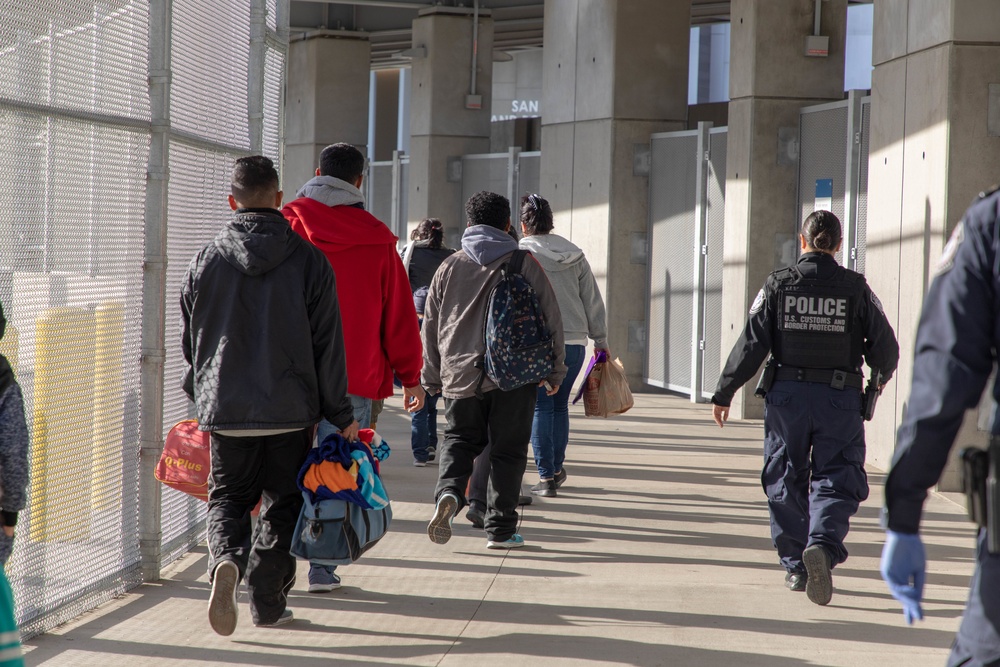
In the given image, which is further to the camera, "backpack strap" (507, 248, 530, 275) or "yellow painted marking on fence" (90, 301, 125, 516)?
"backpack strap" (507, 248, 530, 275)

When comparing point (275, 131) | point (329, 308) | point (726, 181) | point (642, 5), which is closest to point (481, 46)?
point (642, 5)

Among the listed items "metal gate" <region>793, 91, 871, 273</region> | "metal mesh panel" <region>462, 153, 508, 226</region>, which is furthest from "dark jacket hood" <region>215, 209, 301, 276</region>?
"metal mesh panel" <region>462, 153, 508, 226</region>

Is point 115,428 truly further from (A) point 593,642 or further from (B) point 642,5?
(B) point 642,5

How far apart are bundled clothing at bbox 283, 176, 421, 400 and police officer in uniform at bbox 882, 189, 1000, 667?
10.1 ft

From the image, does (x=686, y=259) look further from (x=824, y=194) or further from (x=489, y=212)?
(x=489, y=212)

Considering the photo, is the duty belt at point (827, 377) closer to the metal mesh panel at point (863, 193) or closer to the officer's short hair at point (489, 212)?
the officer's short hair at point (489, 212)

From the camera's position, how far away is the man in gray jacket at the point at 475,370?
19.9 ft

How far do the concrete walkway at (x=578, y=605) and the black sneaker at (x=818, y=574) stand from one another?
3.1 inches

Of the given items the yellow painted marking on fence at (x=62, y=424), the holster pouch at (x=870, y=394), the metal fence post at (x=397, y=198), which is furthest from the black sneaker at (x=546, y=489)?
the metal fence post at (x=397, y=198)

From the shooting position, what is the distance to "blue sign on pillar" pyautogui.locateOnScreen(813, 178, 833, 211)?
10.9 m

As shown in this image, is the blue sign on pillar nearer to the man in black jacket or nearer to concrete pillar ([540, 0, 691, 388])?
concrete pillar ([540, 0, 691, 388])

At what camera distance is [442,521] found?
232 inches

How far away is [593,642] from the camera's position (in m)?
4.76

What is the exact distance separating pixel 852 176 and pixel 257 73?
5547mm
